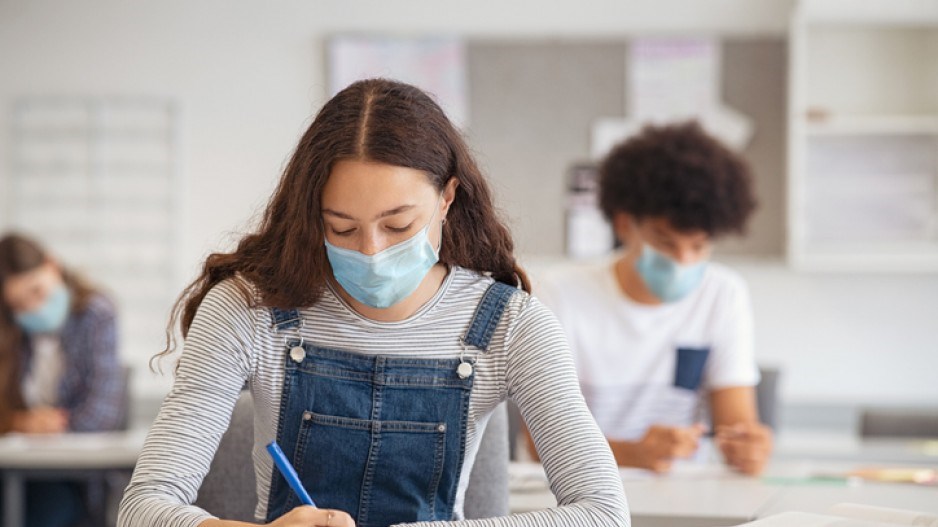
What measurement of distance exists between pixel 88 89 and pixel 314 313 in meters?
3.03

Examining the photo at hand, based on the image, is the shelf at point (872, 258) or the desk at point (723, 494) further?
the shelf at point (872, 258)

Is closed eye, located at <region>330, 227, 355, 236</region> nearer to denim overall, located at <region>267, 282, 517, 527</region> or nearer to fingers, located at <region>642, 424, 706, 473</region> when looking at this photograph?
denim overall, located at <region>267, 282, 517, 527</region>

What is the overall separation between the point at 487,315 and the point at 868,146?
268 cm

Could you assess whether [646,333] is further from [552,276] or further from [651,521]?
[651,521]

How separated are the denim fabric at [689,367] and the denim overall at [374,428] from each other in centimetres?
107

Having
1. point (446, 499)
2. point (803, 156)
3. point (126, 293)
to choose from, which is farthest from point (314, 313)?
point (126, 293)

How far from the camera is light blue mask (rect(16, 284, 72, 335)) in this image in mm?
3363

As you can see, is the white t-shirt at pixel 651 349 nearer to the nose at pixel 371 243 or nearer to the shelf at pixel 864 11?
the nose at pixel 371 243

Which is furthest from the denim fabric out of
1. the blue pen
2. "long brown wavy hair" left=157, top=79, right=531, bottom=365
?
the blue pen

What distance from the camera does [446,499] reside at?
1446mm

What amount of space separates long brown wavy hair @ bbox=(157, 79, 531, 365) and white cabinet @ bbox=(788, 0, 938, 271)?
2.38 m

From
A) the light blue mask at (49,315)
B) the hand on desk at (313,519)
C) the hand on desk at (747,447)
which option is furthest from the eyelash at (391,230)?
the light blue mask at (49,315)

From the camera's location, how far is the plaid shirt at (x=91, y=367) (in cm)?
343

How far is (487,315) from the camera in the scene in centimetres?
145
